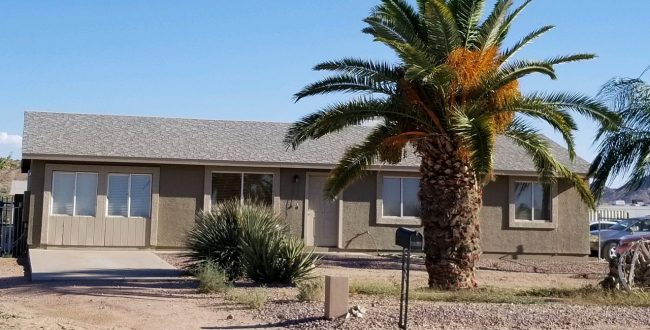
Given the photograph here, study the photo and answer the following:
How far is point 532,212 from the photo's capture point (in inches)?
1021

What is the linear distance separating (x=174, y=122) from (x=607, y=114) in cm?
1507

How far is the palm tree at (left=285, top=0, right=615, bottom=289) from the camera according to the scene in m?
15.2

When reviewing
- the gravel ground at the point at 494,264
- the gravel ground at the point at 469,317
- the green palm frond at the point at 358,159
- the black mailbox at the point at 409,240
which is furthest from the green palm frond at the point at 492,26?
the gravel ground at the point at 494,264

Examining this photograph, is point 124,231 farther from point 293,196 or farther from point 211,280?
point 211,280

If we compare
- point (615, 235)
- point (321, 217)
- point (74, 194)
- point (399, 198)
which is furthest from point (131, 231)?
point (615, 235)

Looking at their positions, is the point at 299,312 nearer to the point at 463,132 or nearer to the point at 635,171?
the point at 463,132

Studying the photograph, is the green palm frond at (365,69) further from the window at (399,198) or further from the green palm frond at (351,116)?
the window at (399,198)

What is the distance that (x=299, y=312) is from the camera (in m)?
12.2

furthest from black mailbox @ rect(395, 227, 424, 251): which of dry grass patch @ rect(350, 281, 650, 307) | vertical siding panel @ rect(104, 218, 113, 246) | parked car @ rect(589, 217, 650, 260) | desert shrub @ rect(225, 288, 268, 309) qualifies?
parked car @ rect(589, 217, 650, 260)

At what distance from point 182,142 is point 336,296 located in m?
14.2

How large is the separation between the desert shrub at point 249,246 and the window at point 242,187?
6274 mm

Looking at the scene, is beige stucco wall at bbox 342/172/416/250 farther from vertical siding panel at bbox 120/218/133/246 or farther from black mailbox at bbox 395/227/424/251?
black mailbox at bbox 395/227/424/251

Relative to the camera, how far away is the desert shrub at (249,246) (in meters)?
16.0

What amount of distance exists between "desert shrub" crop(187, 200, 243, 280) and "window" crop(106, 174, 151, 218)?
6.37 metres
